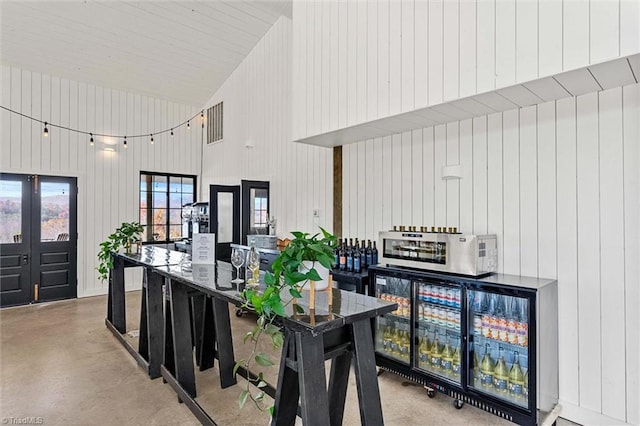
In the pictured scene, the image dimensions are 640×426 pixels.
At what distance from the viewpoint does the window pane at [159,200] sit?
24.4 ft

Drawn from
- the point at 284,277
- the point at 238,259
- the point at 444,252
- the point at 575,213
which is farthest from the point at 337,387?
the point at 575,213

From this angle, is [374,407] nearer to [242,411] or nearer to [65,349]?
[242,411]

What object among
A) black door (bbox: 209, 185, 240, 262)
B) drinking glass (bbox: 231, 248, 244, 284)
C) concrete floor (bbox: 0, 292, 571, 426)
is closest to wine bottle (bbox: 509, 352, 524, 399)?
concrete floor (bbox: 0, 292, 571, 426)

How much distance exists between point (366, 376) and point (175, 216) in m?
6.74

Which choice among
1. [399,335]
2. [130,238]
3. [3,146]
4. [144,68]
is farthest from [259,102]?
[399,335]

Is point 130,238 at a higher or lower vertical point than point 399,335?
higher

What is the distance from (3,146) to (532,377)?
24.6 ft

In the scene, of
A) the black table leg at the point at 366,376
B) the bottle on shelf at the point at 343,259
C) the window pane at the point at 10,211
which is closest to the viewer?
the black table leg at the point at 366,376

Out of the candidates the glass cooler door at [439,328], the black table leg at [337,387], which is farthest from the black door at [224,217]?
the black table leg at [337,387]

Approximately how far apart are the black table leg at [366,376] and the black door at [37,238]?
6484mm

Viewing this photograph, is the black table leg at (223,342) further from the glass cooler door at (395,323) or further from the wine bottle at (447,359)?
the wine bottle at (447,359)

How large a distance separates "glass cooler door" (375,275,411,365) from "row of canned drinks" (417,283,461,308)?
0.12 metres

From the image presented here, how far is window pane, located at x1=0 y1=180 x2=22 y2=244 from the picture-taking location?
5.85m

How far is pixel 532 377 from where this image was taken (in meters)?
2.45
